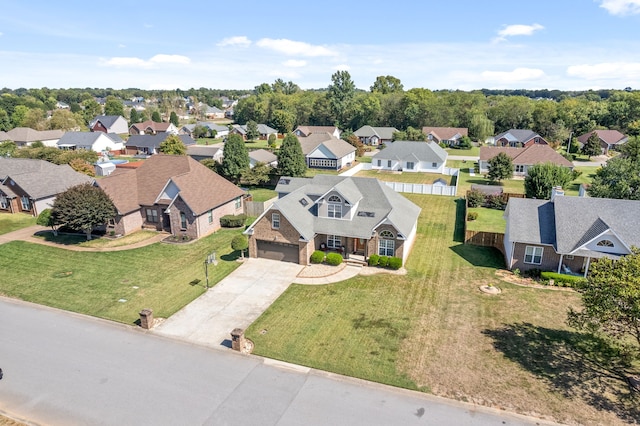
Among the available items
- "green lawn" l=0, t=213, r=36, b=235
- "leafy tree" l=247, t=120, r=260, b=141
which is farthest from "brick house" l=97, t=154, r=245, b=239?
"leafy tree" l=247, t=120, r=260, b=141

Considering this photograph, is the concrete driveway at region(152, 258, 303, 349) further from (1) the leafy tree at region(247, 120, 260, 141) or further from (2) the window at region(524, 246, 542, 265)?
(1) the leafy tree at region(247, 120, 260, 141)

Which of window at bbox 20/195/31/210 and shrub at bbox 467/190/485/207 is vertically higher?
shrub at bbox 467/190/485/207

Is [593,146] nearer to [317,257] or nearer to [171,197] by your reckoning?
[317,257]

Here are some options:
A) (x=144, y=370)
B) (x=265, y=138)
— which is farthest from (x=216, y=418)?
(x=265, y=138)

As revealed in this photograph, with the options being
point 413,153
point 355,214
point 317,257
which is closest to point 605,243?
point 355,214

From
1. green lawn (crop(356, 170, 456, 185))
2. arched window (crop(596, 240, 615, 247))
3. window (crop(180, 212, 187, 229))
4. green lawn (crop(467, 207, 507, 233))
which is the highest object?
arched window (crop(596, 240, 615, 247))

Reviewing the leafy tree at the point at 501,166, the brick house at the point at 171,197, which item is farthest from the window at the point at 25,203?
the leafy tree at the point at 501,166
